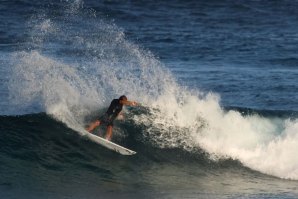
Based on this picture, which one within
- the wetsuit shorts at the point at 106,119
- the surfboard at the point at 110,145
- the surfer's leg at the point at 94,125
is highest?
the wetsuit shorts at the point at 106,119

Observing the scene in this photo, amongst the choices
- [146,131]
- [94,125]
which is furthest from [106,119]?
[146,131]

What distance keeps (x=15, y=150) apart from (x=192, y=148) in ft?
14.9

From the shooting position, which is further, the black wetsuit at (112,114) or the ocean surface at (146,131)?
the black wetsuit at (112,114)

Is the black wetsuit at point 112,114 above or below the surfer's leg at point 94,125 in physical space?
above

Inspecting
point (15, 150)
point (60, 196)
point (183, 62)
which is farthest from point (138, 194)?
point (183, 62)

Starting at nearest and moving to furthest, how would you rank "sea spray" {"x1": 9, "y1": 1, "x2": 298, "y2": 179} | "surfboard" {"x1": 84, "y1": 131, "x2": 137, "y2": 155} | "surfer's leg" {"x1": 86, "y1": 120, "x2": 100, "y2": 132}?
"surfboard" {"x1": 84, "y1": 131, "x2": 137, "y2": 155} < "surfer's leg" {"x1": 86, "y1": 120, "x2": 100, "y2": 132} < "sea spray" {"x1": 9, "y1": 1, "x2": 298, "y2": 179}

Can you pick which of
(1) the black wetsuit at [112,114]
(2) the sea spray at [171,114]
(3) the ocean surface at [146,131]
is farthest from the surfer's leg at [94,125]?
(2) the sea spray at [171,114]

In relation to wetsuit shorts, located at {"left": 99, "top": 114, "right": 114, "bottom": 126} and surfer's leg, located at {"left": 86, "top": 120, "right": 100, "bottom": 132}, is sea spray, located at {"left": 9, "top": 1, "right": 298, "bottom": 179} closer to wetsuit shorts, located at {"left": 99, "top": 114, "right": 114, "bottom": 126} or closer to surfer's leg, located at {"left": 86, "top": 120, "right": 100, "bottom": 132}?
surfer's leg, located at {"left": 86, "top": 120, "right": 100, "bottom": 132}

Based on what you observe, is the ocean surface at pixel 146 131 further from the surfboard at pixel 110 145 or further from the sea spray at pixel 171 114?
the surfboard at pixel 110 145

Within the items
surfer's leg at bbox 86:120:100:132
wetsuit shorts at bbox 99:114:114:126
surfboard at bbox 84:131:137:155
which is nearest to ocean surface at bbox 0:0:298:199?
surfboard at bbox 84:131:137:155

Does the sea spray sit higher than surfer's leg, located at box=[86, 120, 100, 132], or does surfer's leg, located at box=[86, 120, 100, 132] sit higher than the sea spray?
the sea spray

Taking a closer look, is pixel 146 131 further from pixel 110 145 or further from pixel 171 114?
pixel 110 145

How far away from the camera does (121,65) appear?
2780 cm

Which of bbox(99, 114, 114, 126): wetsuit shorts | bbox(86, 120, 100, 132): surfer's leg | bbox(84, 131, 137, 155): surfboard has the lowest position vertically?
bbox(84, 131, 137, 155): surfboard
